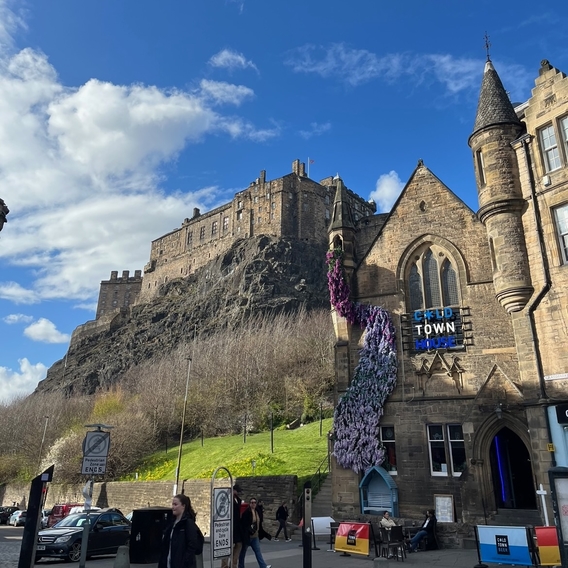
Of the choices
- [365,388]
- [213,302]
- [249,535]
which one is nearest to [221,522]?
[249,535]

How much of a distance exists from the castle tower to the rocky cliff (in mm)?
57778

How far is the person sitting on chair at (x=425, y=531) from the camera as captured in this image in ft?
50.2

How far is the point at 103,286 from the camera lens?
13850 centimetres

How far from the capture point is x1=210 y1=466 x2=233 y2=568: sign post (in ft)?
30.1

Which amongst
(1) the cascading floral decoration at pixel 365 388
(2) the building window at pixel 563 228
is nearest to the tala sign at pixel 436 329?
(1) the cascading floral decoration at pixel 365 388

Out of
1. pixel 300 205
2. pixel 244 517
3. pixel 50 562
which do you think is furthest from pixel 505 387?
pixel 300 205

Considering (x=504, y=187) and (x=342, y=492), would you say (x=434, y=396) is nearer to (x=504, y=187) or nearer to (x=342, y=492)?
(x=342, y=492)

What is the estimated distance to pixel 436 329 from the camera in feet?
65.3

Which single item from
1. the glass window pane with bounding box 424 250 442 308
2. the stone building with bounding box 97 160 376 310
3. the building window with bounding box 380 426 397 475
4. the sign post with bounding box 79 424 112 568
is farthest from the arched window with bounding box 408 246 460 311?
the stone building with bounding box 97 160 376 310

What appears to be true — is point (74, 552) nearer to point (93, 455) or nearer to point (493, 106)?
point (93, 455)

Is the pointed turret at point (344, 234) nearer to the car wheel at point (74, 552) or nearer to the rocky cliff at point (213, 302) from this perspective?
the car wheel at point (74, 552)

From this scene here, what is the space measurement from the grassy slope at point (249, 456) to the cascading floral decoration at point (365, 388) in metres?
5.68

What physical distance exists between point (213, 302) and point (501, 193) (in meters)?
72.7

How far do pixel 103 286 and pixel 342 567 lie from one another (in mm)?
135133
